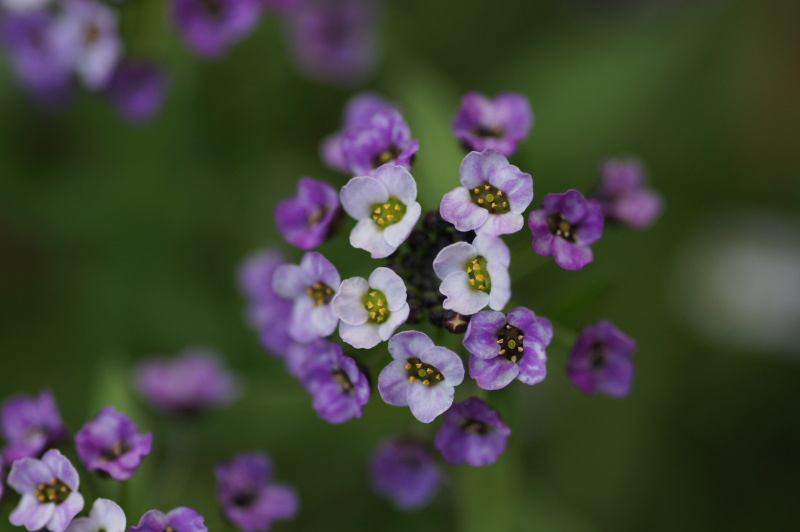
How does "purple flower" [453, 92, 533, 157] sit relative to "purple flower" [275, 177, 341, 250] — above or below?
above

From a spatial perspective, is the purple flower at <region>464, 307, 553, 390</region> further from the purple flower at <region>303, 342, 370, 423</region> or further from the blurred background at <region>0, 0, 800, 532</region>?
the blurred background at <region>0, 0, 800, 532</region>

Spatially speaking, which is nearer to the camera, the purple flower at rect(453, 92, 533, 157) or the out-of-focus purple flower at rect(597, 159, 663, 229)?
the purple flower at rect(453, 92, 533, 157)

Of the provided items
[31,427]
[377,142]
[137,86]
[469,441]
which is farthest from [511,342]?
[137,86]

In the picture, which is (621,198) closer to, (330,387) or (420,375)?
(420,375)

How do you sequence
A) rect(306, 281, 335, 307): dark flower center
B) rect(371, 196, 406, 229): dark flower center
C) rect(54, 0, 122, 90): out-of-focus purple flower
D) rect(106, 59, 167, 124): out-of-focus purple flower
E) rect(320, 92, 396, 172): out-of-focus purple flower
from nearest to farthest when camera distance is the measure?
rect(371, 196, 406, 229): dark flower center
rect(306, 281, 335, 307): dark flower center
rect(320, 92, 396, 172): out-of-focus purple flower
rect(54, 0, 122, 90): out-of-focus purple flower
rect(106, 59, 167, 124): out-of-focus purple flower

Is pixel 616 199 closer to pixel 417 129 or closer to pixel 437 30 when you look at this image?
pixel 417 129

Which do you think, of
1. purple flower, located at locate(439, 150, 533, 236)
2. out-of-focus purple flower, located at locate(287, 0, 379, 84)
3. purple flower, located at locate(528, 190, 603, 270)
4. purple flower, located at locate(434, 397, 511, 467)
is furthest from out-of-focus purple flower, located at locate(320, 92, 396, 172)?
out-of-focus purple flower, located at locate(287, 0, 379, 84)

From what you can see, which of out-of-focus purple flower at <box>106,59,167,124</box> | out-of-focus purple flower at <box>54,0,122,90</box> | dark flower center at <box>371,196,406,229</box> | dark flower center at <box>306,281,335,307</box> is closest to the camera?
dark flower center at <box>371,196,406,229</box>

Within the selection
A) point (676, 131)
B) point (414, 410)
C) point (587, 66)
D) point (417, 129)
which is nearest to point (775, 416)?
point (676, 131)
